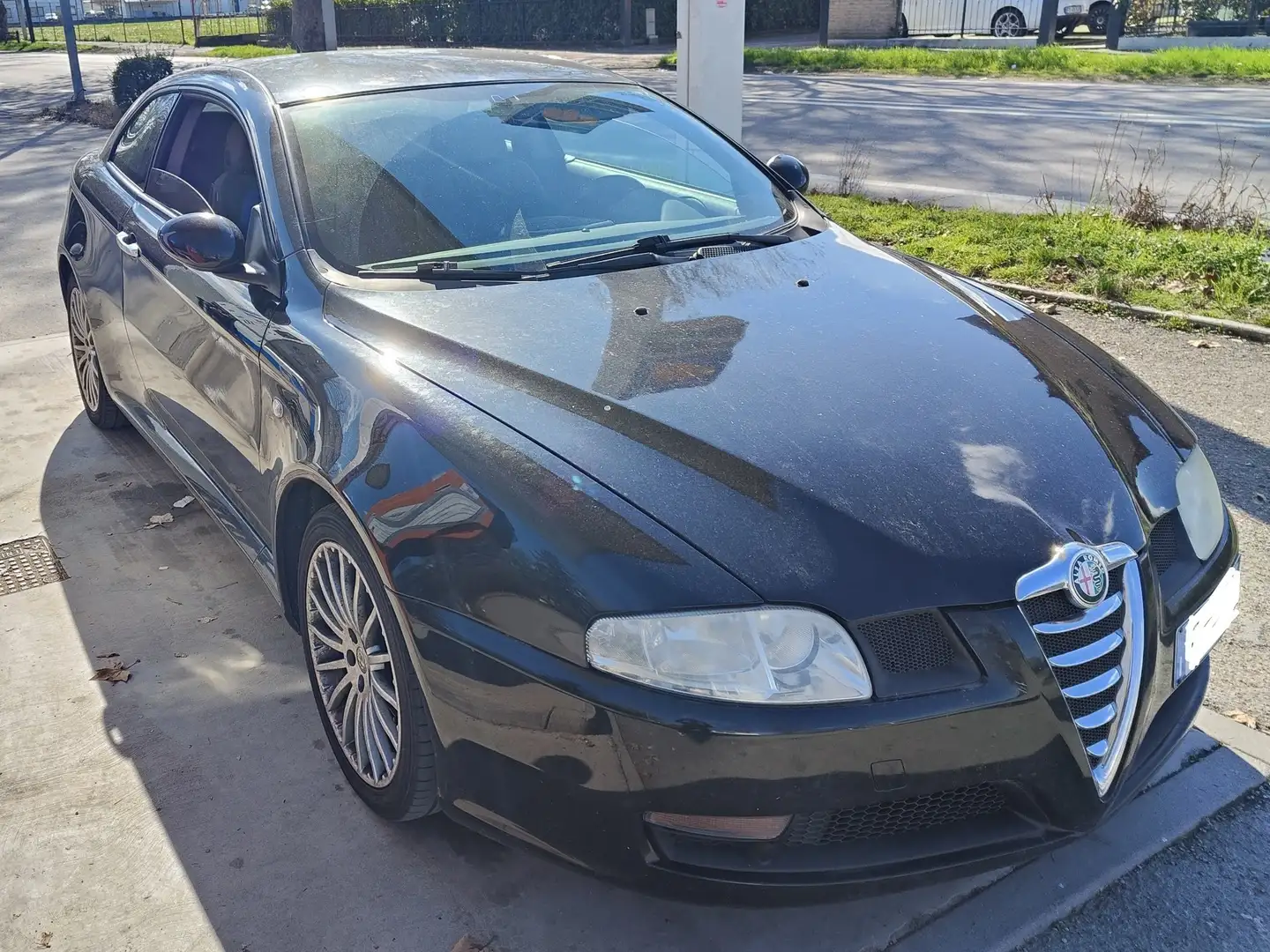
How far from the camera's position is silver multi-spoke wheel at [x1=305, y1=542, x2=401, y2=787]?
259 cm

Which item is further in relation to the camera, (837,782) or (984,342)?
(984,342)

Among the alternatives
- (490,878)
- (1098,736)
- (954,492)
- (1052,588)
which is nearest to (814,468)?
(954,492)

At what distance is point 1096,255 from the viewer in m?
7.07

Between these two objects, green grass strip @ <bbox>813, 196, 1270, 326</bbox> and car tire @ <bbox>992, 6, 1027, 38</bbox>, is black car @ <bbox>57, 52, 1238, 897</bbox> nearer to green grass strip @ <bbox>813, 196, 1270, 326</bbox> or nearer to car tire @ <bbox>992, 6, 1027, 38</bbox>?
green grass strip @ <bbox>813, 196, 1270, 326</bbox>

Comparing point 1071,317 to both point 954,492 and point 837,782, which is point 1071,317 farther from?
point 837,782

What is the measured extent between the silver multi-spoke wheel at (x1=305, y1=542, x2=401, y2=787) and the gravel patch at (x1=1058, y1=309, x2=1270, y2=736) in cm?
195

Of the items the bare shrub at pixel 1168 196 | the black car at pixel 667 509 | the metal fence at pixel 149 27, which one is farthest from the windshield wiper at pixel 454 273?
the metal fence at pixel 149 27

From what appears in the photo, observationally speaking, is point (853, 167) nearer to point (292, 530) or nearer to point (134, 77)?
point (292, 530)

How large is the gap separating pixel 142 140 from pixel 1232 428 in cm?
458

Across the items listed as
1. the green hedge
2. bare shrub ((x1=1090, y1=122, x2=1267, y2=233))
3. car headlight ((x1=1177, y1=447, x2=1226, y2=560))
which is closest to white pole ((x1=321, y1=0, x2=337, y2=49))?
the green hedge

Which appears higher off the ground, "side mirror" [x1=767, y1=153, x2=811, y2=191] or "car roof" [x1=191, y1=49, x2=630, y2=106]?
"car roof" [x1=191, y1=49, x2=630, y2=106]

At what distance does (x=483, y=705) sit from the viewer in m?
2.22

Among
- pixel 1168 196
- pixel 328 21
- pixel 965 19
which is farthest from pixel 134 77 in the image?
pixel 965 19

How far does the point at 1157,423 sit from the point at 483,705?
5.84ft
